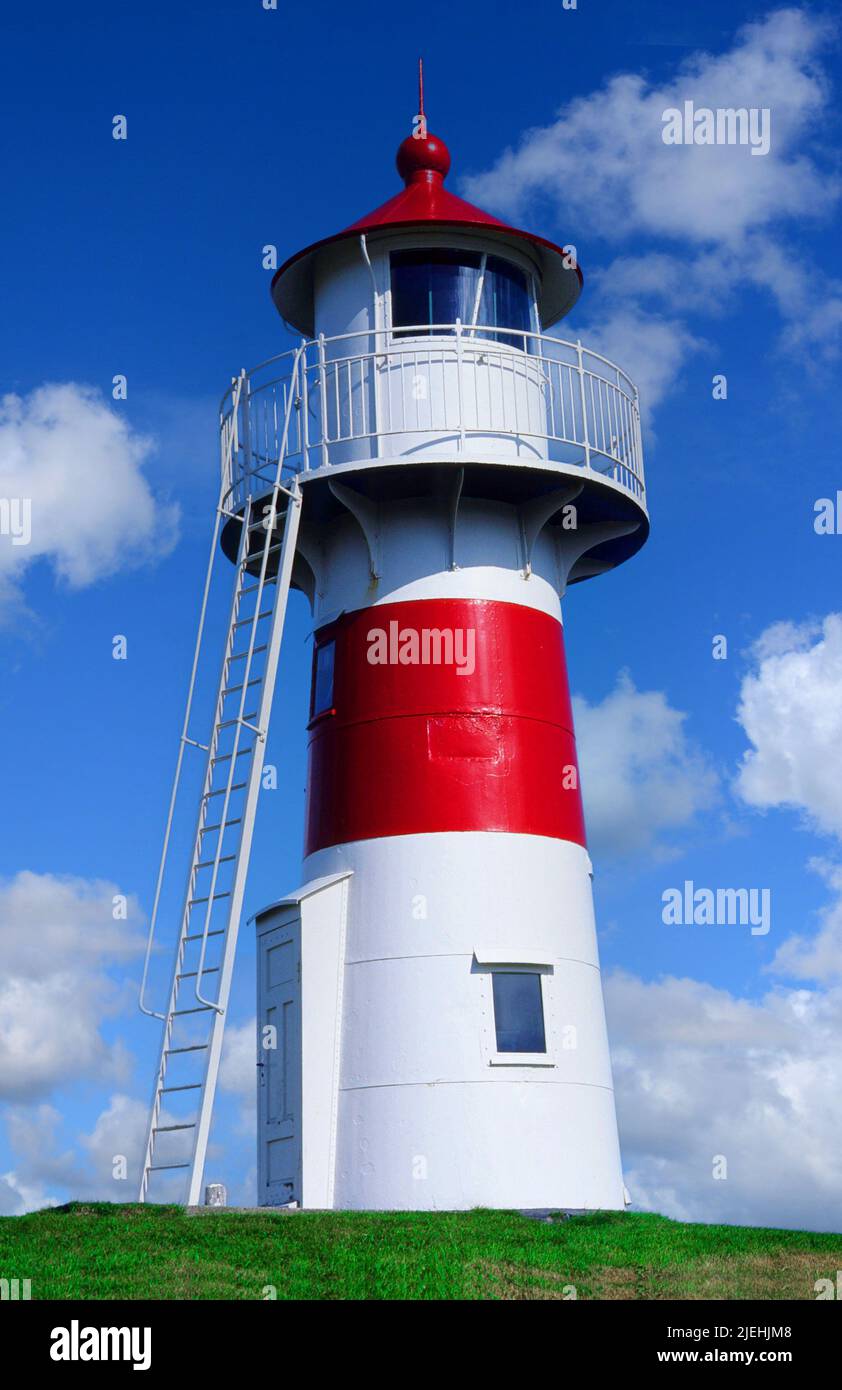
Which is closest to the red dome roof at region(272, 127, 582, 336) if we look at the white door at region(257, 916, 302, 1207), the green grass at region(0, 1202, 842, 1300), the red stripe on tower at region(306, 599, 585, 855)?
the red stripe on tower at region(306, 599, 585, 855)

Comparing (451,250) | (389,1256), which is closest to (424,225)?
(451,250)

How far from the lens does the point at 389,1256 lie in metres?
14.1

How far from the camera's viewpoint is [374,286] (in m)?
20.6

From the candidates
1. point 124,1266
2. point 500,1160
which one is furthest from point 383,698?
point 124,1266

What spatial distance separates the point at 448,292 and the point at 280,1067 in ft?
29.3

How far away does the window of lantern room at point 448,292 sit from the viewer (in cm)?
2050

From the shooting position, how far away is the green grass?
13211 millimetres

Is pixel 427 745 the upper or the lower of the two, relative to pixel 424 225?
lower

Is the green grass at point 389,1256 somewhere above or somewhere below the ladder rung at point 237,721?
below

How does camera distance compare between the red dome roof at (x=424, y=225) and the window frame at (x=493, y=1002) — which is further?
the red dome roof at (x=424, y=225)

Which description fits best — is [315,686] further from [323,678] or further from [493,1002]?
[493,1002]

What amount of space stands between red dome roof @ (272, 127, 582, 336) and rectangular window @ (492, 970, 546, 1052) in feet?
27.9

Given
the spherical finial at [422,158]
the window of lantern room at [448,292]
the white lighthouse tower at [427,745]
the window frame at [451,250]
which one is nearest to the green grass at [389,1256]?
the white lighthouse tower at [427,745]

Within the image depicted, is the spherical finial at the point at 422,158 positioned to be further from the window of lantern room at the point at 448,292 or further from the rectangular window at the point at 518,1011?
the rectangular window at the point at 518,1011
